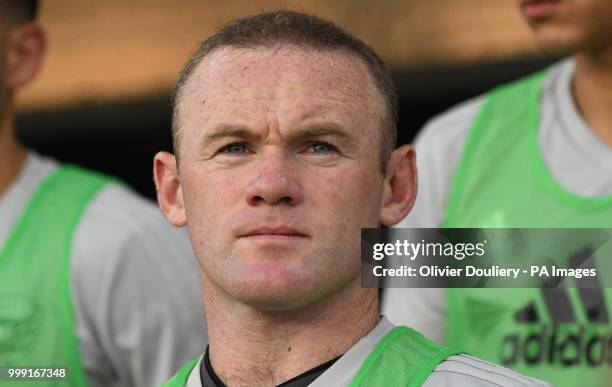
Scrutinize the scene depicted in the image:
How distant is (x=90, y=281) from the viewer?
167 inches

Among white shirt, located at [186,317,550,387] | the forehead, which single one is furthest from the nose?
white shirt, located at [186,317,550,387]

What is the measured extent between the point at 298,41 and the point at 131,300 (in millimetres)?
1633

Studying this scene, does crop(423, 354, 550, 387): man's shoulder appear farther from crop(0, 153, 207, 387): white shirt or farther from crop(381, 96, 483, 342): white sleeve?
crop(0, 153, 207, 387): white shirt

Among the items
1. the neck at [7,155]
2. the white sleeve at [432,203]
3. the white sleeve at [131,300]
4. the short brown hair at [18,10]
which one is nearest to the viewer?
the white sleeve at [432,203]

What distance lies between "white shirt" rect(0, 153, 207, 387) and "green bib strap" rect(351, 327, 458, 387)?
157 centimetres

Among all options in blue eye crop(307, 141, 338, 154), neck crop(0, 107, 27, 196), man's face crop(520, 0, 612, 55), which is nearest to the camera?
blue eye crop(307, 141, 338, 154)

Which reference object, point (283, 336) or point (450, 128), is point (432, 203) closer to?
point (450, 128)

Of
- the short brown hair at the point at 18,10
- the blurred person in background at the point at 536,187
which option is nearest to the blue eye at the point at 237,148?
the blurred person in background at the point at 536,187

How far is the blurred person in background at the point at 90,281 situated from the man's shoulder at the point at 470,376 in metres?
1.67

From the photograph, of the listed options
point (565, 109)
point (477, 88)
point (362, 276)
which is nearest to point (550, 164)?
point (565, 109)

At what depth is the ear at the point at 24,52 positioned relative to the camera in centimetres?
459

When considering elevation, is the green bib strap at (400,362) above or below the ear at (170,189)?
below

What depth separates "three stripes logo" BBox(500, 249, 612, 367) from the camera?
3.82 m

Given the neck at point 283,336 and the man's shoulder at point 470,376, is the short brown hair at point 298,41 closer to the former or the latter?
the neck at point 283,336
